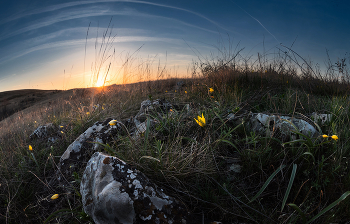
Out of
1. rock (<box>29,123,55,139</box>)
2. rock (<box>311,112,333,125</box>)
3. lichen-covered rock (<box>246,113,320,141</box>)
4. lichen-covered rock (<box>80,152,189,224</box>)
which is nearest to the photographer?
lichen-covered rock (<box>80,152,189,224</box>)

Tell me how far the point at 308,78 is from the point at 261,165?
4.57 meters

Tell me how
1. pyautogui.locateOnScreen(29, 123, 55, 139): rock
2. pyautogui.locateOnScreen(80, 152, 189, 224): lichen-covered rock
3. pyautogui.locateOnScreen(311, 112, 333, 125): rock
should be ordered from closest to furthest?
pyautogui.locateOnScreen(80, 152, 189, 224): lichen-covered rock → pyautogui.locateOnScreen(311, 112, 333, 125): rock → pyautogui.locateOnScreen(29, 123, 55, 139): rock

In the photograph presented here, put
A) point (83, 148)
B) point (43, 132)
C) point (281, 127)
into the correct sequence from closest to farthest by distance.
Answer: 1. point (281, 127)
2. point (83, 148)
3. point (43, 132)

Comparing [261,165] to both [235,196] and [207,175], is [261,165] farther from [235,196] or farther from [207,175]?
[207,175]

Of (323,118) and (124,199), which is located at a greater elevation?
(323,118)

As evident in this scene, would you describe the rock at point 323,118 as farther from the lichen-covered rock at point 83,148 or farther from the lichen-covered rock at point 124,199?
the lichen-covered rock at point 83,148

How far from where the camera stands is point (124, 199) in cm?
119

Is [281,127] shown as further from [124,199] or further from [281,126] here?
[124,199]

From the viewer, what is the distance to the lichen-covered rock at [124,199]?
1174 millimetres

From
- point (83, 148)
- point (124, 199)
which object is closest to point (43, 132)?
point (83, 148)

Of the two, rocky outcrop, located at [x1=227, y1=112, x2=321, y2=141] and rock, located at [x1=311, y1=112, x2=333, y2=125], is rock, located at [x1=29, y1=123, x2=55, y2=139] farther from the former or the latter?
rock, located at [x1=311, y1=112, x2=333, y2=125]

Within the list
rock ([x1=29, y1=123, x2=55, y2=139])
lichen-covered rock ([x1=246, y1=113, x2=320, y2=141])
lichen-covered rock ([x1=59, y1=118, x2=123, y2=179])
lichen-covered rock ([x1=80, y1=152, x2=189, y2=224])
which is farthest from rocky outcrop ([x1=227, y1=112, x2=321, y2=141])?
rock ([x1=29, y1=123, x2=55, y2=139])

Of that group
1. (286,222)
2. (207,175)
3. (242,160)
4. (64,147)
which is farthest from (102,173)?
(64,147)

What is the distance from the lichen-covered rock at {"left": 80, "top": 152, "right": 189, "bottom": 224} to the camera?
1.17 meters
